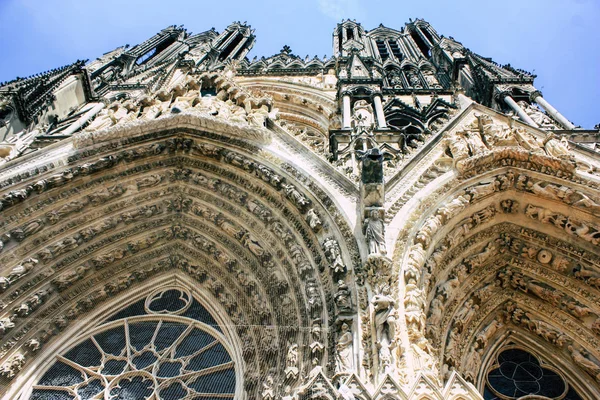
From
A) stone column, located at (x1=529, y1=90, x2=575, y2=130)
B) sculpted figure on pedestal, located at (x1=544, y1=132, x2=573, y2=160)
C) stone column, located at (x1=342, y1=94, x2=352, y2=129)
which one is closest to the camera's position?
sculpted figure on pedestal, located at (x1=544, y1=132, x2=573, y2=160)

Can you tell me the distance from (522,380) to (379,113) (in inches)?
243

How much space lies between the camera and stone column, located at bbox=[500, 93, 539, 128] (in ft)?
35.8

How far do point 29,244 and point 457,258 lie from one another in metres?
6.30

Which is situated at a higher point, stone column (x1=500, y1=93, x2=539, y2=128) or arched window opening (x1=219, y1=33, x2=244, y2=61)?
arched window opening (x1=219, y1=33, x2=244, y2=61)

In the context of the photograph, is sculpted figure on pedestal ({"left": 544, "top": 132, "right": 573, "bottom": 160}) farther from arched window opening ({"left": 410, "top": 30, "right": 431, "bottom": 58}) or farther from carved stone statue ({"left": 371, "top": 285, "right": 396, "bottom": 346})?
arched window opening ({"left": 410, "top": 30, "right": 431, "bottom": 58})

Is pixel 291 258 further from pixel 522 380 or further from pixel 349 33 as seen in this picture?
pixel 349 33

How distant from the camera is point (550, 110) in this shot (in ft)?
38.7

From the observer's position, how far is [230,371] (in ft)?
25.1

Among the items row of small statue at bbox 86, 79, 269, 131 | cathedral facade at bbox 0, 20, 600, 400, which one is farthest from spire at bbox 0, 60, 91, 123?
row of small statue at bbox 86, 79, 269, 131

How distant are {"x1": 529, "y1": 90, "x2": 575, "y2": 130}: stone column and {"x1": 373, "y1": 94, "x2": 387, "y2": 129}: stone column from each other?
3.48 m

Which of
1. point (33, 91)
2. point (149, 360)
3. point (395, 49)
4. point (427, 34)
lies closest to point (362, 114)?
point (149, 360)

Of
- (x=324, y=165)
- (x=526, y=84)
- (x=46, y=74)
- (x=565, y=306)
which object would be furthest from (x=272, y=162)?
(x=46, y=74)

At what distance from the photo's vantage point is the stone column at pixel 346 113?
10.9 m

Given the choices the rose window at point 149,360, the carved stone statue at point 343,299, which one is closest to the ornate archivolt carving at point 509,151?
the carved stone statue at point 343,299
